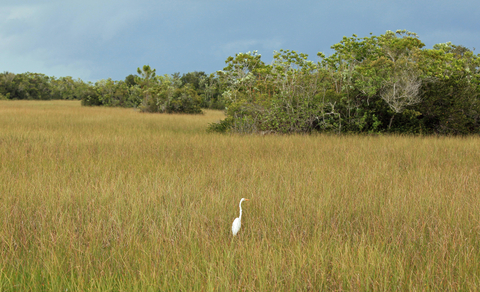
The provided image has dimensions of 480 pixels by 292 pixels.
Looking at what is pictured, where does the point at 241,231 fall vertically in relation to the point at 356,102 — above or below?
below

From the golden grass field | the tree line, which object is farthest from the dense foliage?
the golden grass field

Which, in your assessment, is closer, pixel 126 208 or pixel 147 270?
pixel 147 270

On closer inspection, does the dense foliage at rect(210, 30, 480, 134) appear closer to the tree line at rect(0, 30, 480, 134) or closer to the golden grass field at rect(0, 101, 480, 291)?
the tree line at rect(0, 30, 480, 134)

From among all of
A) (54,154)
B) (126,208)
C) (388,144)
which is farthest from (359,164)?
(54,154)

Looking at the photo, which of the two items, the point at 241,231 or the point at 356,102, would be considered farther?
the point at 356,102

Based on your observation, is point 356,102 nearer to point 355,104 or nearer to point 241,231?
point 355,104

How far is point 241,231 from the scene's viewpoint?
3.40 meters

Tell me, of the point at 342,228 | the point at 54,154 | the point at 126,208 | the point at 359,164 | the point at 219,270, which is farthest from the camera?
the point at 54,154

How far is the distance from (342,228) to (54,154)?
23.2 feet

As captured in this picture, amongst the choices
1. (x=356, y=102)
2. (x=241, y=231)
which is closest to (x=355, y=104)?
(x=356, y=102)

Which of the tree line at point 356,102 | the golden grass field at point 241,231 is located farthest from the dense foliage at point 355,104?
the golden grass field at point 241,231

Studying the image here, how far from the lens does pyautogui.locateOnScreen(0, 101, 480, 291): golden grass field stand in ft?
8.25

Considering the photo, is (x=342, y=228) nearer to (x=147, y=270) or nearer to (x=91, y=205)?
(x=147, y=270)

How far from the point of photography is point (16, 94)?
205 feet
